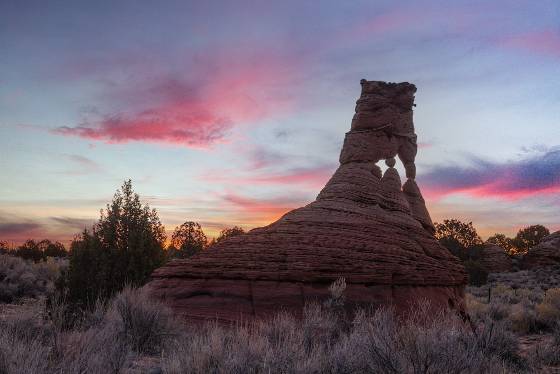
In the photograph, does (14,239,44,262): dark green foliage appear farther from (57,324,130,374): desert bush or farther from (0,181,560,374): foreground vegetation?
(57,324,130,374): desert bush

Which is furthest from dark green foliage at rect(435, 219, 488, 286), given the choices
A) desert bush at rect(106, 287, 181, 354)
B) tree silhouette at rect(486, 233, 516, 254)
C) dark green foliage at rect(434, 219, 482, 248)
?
desert bush at rect(106, 287, 181, 354)

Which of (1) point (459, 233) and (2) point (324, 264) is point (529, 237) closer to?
(1) point (459, 233)

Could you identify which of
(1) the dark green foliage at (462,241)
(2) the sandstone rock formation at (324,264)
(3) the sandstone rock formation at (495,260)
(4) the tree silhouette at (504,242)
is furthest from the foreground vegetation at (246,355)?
(4) the tree silhouette at (504,242)

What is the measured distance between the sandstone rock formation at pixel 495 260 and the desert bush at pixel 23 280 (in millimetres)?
43758

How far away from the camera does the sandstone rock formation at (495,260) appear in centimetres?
5409

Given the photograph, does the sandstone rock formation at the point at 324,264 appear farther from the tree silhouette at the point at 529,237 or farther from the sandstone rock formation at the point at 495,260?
the tree silhouette at the point at 529,237

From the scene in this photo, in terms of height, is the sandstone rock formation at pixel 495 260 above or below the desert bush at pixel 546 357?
above

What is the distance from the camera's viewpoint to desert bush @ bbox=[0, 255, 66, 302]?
81.4 ft

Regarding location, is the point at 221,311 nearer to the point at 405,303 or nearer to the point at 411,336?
the point at 405,303

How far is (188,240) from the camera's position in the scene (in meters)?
55.6

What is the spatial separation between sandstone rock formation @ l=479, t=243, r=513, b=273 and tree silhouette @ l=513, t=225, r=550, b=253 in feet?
92.3

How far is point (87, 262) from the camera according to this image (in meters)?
21.2

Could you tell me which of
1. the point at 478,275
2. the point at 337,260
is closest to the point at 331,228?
the point at 337,260

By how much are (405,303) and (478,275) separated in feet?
116
